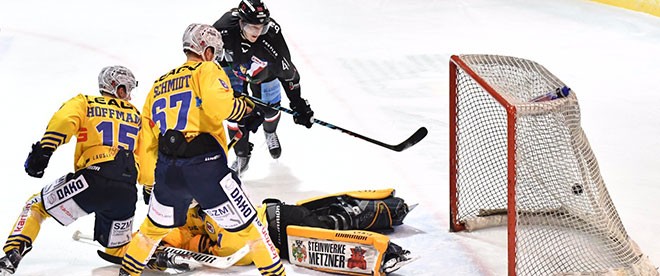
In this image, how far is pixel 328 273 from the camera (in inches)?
182

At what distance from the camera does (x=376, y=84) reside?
24.3 ft

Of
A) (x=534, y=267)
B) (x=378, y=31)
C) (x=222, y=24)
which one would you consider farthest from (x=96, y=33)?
(x=534, y=267)

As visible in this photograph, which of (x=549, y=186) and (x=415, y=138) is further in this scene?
(x=415, y=138)

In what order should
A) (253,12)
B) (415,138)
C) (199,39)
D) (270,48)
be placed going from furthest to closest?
(270,48), (253,12), (415,138), (199,39)

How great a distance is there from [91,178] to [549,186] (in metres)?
1.88

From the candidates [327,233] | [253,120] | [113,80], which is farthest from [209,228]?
[253,120]

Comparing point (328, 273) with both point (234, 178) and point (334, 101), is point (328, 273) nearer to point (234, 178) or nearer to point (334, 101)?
point (234, 178)

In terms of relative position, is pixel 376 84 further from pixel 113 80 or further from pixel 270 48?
pixel 113 80

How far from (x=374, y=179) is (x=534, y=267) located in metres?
1.59

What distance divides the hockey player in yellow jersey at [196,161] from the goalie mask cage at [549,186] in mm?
985

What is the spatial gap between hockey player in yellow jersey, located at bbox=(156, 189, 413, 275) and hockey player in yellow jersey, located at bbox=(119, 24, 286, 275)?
0.15 m

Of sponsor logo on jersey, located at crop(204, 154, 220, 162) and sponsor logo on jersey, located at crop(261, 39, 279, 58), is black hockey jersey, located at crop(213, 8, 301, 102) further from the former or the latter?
sponsor logo on jersey, located at crop(204, 154, 220, 162)

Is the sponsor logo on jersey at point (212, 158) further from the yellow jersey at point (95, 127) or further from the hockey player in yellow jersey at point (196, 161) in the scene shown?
the yellow jersey at point (95, 127)

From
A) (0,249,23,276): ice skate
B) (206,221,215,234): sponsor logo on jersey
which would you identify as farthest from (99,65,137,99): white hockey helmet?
(0,249,23,276): ice skate
